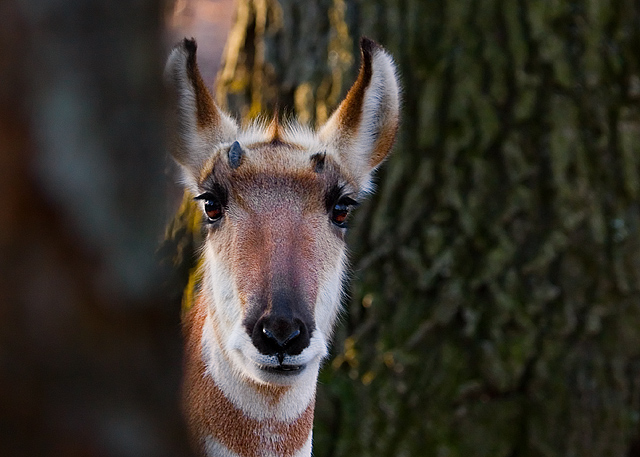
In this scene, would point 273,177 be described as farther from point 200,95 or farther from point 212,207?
point 200,95

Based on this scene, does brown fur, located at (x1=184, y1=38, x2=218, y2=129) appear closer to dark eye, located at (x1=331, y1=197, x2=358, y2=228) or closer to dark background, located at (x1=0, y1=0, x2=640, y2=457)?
dark eye, located at (x1=331, y1=197, x2=358, y2=228)

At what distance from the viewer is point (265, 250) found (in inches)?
109

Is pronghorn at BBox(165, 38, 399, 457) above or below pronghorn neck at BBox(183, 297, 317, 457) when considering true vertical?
above

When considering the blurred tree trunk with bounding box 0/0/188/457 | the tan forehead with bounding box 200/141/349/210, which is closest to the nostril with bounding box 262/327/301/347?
the tan forehead with bounding box 200/141/349/210

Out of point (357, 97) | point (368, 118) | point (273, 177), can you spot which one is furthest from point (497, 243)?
point (273, 177)

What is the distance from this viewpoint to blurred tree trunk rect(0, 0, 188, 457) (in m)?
1.12

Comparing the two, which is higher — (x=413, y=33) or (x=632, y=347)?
(x=413, y=33)

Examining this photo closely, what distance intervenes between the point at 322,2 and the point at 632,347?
2.96 metres

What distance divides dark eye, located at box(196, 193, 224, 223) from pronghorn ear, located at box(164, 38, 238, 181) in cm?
25

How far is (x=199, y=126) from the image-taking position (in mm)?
3309

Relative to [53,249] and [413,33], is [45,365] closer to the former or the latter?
[53,249]

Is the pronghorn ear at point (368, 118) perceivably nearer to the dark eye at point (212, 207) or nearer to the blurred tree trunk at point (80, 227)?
the dark eye at point (212, 207)

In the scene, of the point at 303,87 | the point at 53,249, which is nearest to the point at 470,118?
the point at 303,87

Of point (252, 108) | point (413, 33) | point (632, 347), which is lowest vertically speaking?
point (632, 347)
